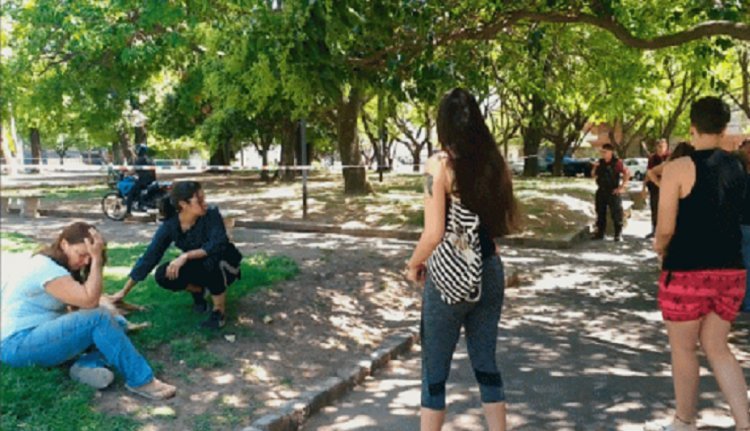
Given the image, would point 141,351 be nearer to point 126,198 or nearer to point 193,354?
point 193,354

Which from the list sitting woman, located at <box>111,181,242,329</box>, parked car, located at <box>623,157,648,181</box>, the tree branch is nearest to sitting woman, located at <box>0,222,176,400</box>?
sitting woman, located at <box>111,181,242,329</box>

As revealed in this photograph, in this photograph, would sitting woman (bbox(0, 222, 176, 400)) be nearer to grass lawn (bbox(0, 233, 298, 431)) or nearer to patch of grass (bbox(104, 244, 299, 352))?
grass lawn (bbox(0, 233, 298, 431))

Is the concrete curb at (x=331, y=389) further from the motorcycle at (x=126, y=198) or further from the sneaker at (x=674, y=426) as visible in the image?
the motorcycle at (x=126, y=198)

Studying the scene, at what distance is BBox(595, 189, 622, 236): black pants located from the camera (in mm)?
12320

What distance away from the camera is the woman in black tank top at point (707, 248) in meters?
3.69

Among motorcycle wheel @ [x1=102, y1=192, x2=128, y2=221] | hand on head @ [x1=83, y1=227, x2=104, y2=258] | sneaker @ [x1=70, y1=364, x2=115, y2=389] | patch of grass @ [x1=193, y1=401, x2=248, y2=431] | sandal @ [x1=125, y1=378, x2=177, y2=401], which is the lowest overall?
patch of grass @ [x1=193, y1=401, x2=248, y2=431]

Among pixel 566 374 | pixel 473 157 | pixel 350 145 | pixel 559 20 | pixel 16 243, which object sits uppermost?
pixel 559 20

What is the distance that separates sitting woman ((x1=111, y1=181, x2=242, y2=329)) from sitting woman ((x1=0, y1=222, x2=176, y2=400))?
1075 mm

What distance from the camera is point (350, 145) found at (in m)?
19.3

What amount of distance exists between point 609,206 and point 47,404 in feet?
35.8

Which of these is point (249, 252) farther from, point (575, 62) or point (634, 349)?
point (575, 62)

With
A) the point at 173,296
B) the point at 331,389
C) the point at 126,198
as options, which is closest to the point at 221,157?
the point at 126,198

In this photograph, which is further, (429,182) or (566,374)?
(566,374)

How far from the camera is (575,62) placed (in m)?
15.2
